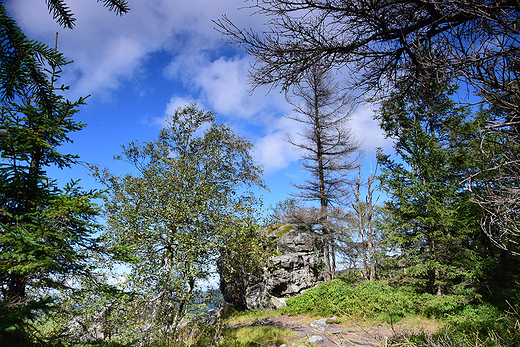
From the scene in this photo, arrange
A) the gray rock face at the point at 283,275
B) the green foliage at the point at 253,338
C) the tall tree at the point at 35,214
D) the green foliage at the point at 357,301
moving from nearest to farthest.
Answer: the tall tree at the point at 35,214, the green foliage at the point at 253,338, the green foliage at the point at 357,301, the gray rock face at the point at 283,275

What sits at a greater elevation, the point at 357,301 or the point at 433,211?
the point at 433,211

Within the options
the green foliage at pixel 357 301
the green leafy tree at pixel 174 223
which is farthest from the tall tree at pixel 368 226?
the green leafy tree at pixel 174 223

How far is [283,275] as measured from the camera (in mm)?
14242

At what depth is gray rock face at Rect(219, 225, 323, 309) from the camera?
13586 millimetres

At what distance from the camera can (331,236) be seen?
15211 mm

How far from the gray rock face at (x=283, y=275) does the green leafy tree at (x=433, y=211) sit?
18.8 ft

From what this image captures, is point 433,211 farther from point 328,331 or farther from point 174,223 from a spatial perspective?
point 174,223

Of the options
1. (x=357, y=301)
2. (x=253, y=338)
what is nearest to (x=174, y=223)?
(x=253, y=338)

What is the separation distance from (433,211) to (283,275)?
788 cm

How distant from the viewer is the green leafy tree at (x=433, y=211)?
9.33m

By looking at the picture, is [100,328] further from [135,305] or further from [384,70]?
[384,70]

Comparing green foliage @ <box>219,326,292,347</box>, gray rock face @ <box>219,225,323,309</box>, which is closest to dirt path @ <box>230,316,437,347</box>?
green foliage @ <box>219,326,292,347</box>

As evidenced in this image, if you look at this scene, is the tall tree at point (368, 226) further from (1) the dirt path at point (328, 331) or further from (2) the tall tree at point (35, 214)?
(2) the tall tree at point (35, 214)

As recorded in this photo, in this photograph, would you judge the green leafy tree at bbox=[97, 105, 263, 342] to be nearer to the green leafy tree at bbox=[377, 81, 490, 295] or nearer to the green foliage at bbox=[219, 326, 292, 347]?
the green foliage at bbox=[219, 326, 292, 347]
